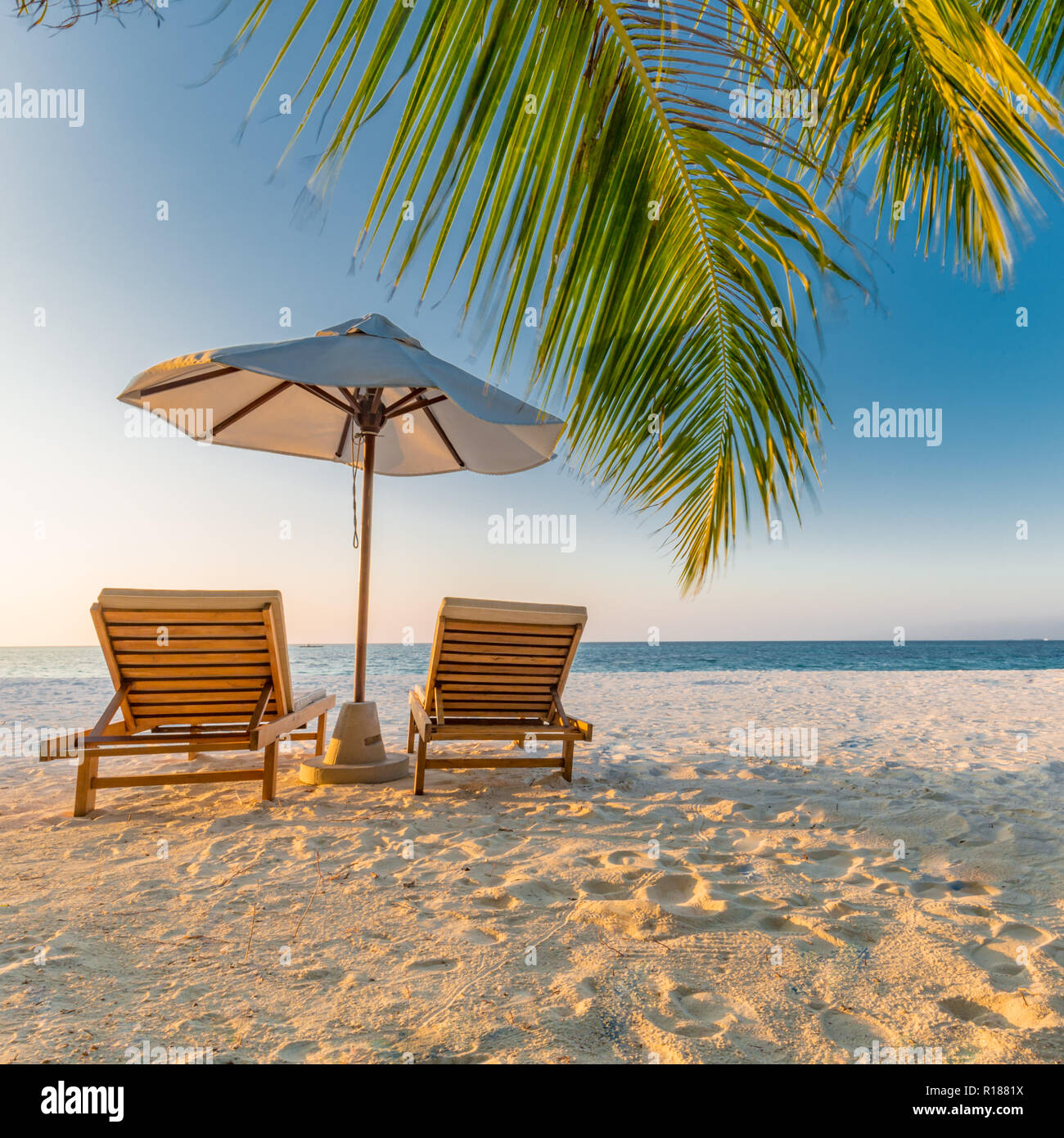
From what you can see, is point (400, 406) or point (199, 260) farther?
point (199, 260)

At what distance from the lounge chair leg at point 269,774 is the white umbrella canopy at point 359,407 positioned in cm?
59

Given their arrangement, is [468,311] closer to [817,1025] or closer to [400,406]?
[817,1025]

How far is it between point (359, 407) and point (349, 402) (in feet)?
0.25

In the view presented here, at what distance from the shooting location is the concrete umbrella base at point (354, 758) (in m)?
3.59

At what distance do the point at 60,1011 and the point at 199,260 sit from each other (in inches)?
411

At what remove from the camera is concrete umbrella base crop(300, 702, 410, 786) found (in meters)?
3.59

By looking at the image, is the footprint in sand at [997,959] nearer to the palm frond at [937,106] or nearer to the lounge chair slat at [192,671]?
the palm frond at [937,106]

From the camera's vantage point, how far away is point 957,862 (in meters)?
2.43

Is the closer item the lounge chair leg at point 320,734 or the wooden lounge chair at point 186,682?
the wooden lounge chair at point 186,682

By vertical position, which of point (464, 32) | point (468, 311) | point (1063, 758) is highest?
point (464, 32)

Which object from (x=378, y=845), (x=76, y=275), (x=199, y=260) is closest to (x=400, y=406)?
(x=378, y=845)

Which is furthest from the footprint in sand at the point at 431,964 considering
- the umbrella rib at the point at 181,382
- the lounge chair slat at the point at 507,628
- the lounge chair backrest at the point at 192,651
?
the umbrella rib at the point at 181,382

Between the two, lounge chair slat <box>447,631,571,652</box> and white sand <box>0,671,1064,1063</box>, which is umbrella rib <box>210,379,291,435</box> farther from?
white sand <box>0,671,1064,1063</box>

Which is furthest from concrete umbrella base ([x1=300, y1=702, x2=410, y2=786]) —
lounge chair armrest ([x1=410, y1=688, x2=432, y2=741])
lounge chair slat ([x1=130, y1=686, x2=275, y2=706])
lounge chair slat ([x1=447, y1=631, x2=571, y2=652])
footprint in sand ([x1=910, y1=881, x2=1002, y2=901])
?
→ footprint in sand ([x1=910, y1=881, x2=1002, y2=901])
